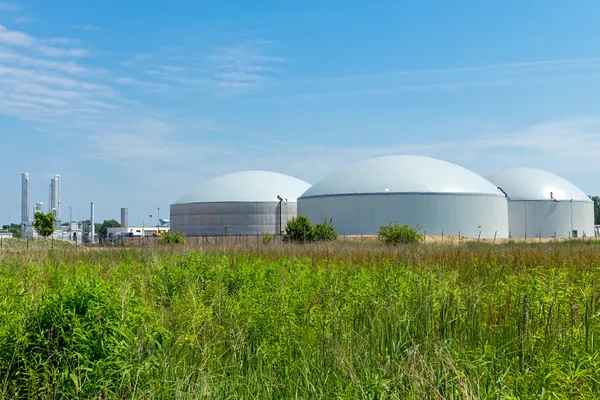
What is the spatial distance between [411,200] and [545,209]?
19420 mm

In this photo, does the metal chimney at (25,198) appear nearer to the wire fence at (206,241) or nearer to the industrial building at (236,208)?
the industrial building at (236,208)

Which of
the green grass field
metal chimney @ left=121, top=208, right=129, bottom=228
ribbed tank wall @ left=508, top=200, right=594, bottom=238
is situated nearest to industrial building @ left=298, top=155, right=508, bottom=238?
ribbed tank wall @ left=508, top=200, right=594, bottom=238

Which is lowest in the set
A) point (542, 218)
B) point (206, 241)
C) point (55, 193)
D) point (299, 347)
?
point (299, 347)

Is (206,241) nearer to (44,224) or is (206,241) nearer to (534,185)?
(44,224)

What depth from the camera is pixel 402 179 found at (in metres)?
57.0

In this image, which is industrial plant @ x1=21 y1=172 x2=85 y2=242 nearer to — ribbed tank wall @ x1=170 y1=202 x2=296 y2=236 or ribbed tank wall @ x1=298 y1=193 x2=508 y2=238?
ribbed tank wall @ x1=170 y1=202 x2=296 y2=236

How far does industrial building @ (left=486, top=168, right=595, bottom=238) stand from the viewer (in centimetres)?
6688

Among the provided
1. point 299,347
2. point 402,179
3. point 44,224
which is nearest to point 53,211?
point 44,224

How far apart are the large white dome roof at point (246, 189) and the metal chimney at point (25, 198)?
3694 centimetres

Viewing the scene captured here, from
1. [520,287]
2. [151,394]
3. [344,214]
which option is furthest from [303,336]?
[344,214]

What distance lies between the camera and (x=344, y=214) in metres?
57.3

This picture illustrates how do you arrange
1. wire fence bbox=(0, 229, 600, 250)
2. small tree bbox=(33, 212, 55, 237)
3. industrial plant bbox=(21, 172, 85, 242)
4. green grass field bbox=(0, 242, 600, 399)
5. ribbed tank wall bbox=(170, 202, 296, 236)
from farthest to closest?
industrial plant bbox=(21, 172, 85, 242)
ribbed tank wall bbox=(170, 202, 296, 236)
small tree bbox=(33, 212, 55, 237)
wire fence bbox=(0, 229, 600, 250)
green grass field bbox=(0, 242, 600, 399)

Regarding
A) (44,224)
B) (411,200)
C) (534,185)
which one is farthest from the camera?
(534,185)

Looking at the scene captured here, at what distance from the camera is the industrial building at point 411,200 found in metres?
55.4
